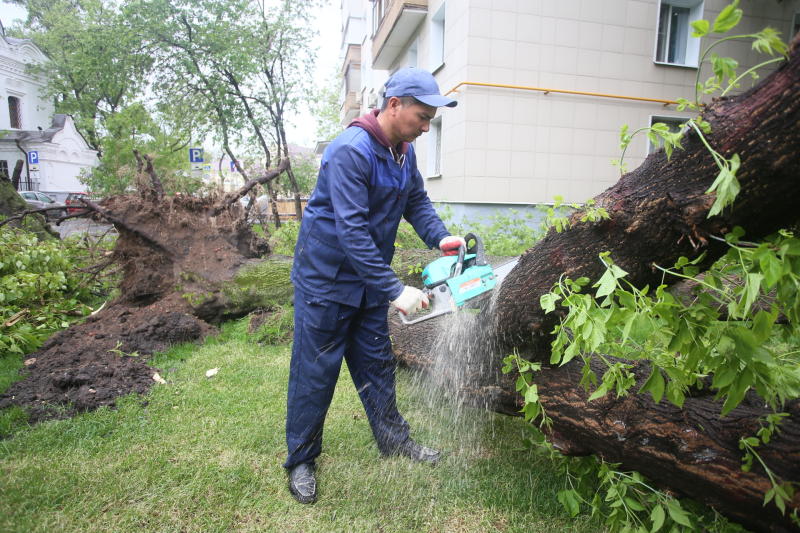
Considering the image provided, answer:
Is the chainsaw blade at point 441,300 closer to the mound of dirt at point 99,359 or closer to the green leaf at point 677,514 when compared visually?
the green leaf at point 677,514

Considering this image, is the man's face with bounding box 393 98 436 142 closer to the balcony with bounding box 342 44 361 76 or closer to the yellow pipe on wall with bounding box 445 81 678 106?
the yellow pipe on wall with bounding box 445 81 678 106

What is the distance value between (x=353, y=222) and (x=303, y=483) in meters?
1.26

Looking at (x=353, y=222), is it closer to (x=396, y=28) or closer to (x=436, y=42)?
(x=436, y=42)

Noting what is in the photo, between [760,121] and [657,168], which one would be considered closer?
[760,121]

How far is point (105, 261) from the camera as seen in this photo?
521 cm

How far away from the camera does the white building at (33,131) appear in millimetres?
21422

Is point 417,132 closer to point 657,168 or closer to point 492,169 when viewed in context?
point 657,168

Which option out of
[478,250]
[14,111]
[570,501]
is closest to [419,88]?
[478,250]

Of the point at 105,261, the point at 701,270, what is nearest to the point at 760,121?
the point at 701,270

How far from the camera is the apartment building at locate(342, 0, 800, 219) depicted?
27.2 ft

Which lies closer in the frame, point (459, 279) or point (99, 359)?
point (459, 279)

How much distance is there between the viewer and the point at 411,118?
2.13m

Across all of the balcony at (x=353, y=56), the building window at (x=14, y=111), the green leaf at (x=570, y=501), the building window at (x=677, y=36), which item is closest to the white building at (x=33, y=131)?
the building window at (x=14, y=111)

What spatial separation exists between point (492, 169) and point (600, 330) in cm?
752
